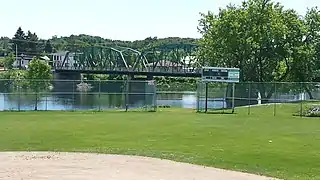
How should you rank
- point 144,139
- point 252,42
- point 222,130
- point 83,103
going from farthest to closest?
point 252,42, point 83,103, point 222,130, point 144,139

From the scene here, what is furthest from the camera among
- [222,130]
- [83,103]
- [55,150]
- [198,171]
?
[83,103]

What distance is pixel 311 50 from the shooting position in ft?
204

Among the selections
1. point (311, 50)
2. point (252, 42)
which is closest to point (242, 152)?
point (252, 42)

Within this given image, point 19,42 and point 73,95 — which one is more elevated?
point 19,42

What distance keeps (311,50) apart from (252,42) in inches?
330

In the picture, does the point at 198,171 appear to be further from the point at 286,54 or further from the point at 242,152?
the point at 286,54

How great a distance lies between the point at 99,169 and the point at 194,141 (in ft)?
25.3

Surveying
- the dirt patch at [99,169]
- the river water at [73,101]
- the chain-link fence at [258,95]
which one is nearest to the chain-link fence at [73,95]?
the river water at [73,101]

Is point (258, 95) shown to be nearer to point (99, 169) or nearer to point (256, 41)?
point (256, 41)

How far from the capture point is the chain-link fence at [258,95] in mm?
45888

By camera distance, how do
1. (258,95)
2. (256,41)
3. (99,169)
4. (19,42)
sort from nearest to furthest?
(99,169) < (258,95) < (256,41) < (19,42)

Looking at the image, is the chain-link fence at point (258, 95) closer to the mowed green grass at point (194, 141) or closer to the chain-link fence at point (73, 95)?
the chain-link fence at point (73, 95)

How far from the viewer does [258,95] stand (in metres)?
48.7

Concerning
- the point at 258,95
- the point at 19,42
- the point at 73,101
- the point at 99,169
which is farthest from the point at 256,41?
the point at 19,42
